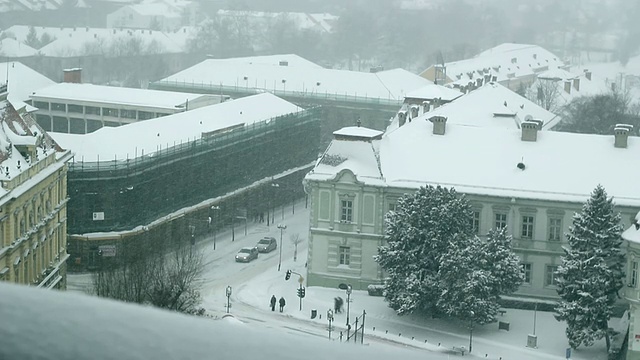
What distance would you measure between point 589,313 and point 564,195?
436 cm

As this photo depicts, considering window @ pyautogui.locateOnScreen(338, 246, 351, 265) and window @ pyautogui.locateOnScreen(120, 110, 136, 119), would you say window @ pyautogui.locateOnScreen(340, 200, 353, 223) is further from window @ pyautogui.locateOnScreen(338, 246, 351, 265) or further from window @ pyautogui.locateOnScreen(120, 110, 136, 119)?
window @ pyautogui.locateOnScreen(120, 110, 136, 119)

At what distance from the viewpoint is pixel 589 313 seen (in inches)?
997

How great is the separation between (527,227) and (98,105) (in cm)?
2702

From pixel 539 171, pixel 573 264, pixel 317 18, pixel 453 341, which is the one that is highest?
pixel 317 18

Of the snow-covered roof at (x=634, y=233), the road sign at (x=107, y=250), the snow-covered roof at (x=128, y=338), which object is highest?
the snow-covered roof at (x=128, y=338)

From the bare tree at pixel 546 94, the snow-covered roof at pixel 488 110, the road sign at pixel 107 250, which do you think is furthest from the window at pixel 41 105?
the bare tree at pixel 546 94

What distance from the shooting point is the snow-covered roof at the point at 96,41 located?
298 feet

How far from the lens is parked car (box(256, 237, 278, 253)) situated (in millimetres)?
35094

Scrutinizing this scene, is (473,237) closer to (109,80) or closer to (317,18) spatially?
→ (109,80)

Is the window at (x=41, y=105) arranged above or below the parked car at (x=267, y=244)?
above

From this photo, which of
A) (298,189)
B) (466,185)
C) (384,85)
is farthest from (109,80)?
(466,185)

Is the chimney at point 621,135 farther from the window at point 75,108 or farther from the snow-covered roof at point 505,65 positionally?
the snow-covered roof at point 505,65

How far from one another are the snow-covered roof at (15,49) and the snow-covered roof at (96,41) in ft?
3.16

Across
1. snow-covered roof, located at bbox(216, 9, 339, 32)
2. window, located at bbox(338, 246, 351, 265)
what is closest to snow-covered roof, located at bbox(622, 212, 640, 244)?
window, located at bbox(338, 246, 351, 265)
